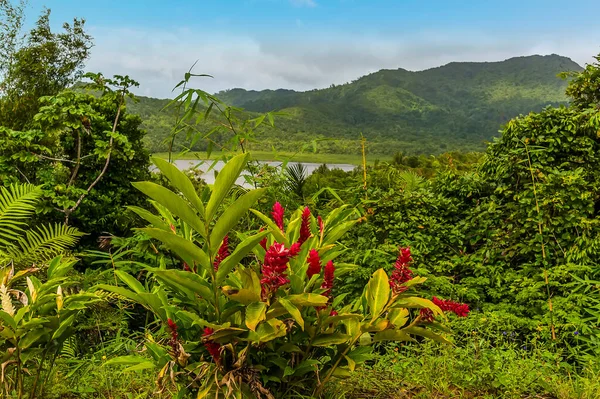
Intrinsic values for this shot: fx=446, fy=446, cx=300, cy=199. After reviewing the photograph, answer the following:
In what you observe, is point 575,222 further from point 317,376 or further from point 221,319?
point 221,319

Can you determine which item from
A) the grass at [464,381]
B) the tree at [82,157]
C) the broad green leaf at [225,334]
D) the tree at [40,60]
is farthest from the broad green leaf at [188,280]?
the tree at [40,60]

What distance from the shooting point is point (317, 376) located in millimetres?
1434

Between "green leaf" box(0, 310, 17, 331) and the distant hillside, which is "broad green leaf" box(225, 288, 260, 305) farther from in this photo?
the distant hillside

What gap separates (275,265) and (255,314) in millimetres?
152

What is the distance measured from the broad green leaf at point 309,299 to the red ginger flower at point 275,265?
0.20 ft

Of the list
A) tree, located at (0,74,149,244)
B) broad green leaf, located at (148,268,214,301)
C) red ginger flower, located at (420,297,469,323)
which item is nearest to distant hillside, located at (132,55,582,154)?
tree, located at (0,74,149,244)

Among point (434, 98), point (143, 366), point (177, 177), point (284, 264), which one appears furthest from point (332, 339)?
point (434, 98)

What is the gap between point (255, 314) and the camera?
121 centimetres

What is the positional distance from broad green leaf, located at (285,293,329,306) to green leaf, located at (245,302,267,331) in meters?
0.08

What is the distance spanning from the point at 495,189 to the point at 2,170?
5.01m

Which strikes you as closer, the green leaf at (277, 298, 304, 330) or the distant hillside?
the green leaf at (277, 298, 304, 330)

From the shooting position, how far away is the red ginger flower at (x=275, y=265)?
3.82 feet

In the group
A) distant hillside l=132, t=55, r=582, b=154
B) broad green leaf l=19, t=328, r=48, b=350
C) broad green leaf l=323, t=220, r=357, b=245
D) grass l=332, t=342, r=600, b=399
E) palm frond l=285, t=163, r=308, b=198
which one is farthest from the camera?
distant hillside l=132, t=55, r=582, b=154

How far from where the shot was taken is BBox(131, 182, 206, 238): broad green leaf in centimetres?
106
